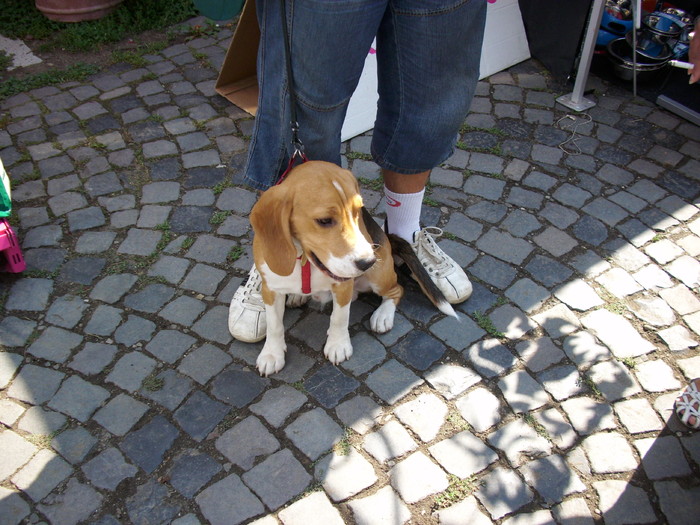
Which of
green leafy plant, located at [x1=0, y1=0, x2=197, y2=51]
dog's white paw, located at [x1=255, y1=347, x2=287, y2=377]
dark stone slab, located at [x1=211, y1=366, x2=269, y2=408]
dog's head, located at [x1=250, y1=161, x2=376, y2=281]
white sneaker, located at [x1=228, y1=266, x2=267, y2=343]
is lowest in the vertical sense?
dark stone slab, located at [x1=211, y1=366, x2=269, y2=408]

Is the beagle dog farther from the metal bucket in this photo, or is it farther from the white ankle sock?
the metal bucket

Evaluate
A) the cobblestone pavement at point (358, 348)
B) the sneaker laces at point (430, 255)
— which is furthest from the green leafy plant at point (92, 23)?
the sneaker laces at point (430, 255)

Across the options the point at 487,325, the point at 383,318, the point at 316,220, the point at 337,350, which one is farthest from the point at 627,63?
the point at 316,220

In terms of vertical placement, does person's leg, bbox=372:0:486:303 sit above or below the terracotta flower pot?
above

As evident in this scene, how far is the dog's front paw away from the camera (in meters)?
3.10

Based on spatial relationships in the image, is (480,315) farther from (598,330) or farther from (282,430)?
(282,430)

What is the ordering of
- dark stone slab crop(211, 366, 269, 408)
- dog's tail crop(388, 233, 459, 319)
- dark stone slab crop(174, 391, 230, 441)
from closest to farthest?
dark stone slab crop(174, 391, 230, 441), dark stone slab crop(211, 366, 269, 408), dog's tail crop(388, 233, 459, 319)

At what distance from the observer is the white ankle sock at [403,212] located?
3.32 meters

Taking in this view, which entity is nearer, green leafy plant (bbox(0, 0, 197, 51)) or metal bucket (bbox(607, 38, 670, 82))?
metal bucket (bbox(607, 38, 670, 82))

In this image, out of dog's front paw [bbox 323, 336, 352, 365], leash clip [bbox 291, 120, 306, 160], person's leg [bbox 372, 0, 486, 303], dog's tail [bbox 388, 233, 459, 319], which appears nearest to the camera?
person's leg [bbox 372, 0, 486, 303]

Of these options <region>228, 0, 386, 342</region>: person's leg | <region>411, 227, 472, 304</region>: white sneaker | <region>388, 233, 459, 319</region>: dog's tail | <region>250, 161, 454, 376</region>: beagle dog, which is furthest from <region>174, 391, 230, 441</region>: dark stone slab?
<region>411, 227, 472, 304</region>: white sneaker

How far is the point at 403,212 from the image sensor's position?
3.39 metres

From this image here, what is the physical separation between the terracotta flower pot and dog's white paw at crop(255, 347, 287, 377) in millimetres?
4473

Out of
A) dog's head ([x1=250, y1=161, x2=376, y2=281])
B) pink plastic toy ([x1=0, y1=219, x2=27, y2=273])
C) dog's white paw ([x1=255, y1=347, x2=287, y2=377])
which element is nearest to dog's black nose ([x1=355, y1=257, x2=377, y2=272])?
dog's head ([x1=250, y1=161, x2=376, y2=281])
